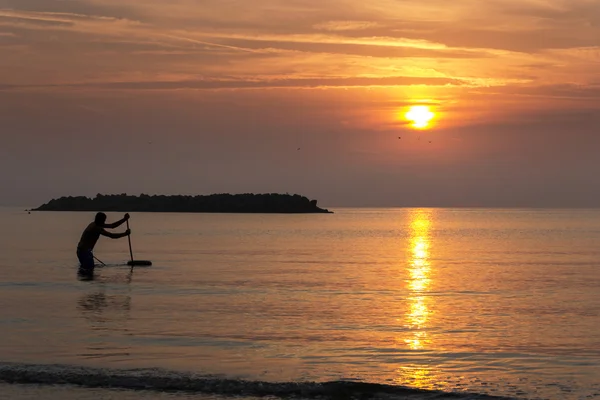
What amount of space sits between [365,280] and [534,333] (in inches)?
614

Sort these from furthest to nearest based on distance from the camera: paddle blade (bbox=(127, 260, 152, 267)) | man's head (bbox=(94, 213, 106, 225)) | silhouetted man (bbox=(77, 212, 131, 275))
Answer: paddle blade (bbox=(127, 260, 152, 267)), silhouetted man (bbox=(77, 212, 131, 275)), man's head (bbox=(94, 213, 106, 225))

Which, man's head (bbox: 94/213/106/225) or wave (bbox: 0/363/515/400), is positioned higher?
man's head (bbox: 94/213/106/225)

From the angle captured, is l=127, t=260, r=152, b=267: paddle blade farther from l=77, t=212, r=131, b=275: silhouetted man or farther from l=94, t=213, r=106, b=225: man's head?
l=94, t=213, r=106, b=225: man's head

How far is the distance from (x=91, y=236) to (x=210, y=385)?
66.9ft

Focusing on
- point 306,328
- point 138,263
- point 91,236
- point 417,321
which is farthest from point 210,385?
point 138,263

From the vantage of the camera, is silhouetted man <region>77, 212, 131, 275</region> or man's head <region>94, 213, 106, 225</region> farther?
silhouetted man <region>77, 212, 131, 275</region>

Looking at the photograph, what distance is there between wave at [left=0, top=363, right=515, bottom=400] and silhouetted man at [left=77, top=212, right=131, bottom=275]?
17483mm

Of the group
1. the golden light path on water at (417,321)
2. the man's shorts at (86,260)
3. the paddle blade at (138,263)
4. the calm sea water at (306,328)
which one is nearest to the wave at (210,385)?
the calm sea water at (306,328)

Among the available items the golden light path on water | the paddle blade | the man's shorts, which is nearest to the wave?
the golden light path on water

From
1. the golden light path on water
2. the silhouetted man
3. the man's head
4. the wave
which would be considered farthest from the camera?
the silhouetted man

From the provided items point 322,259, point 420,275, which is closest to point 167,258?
point 322,259

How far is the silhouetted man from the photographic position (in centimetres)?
3381

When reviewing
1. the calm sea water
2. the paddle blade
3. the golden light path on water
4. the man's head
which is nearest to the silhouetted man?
the man's head

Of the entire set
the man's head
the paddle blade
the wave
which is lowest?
the wave
